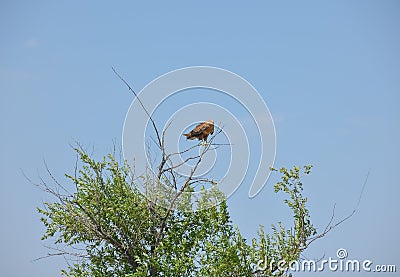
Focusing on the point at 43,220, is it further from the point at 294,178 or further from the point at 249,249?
the point at 294,178

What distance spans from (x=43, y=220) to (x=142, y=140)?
1493mm

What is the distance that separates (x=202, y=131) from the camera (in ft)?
22.1

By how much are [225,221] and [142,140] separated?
132cm

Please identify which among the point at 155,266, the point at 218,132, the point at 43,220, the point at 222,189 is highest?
the point at 218,132

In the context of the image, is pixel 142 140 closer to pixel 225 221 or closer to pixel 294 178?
pixel 225 221

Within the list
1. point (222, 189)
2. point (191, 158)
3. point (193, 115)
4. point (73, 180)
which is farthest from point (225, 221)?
point (73, 180)

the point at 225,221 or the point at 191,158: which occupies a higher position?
the point at 191,158

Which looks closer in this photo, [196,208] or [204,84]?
[204,84]

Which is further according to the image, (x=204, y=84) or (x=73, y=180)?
(x=73, y=180)

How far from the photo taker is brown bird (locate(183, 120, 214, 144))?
264 inches

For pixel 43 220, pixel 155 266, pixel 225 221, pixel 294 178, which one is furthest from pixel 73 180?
pixel 294 178

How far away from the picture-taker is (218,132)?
6.81m

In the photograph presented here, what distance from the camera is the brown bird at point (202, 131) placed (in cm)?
671

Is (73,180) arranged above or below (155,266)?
above
